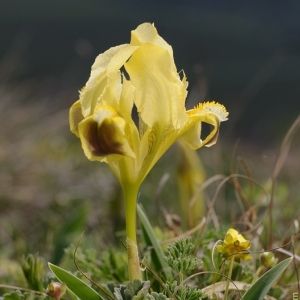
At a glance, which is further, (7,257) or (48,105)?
(48,105)

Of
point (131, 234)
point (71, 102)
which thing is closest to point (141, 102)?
point (131, 234)

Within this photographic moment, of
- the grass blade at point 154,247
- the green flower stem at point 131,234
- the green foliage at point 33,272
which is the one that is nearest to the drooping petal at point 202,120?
the green flower stem at point 131,234

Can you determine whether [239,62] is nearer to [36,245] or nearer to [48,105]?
[48,105]

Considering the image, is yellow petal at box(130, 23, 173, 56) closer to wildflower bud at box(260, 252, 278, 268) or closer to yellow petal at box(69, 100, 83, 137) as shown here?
yellow petal at box(69, 100, 83, 137)

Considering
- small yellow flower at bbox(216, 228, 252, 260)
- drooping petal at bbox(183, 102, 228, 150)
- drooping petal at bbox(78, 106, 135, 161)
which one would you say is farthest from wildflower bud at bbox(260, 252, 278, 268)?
drooping petal at bbox(78, 106, 135, 161)

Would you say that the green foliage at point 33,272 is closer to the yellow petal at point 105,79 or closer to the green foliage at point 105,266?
the green foliage at point 105,266

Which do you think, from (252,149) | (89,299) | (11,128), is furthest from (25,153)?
(252,149)
